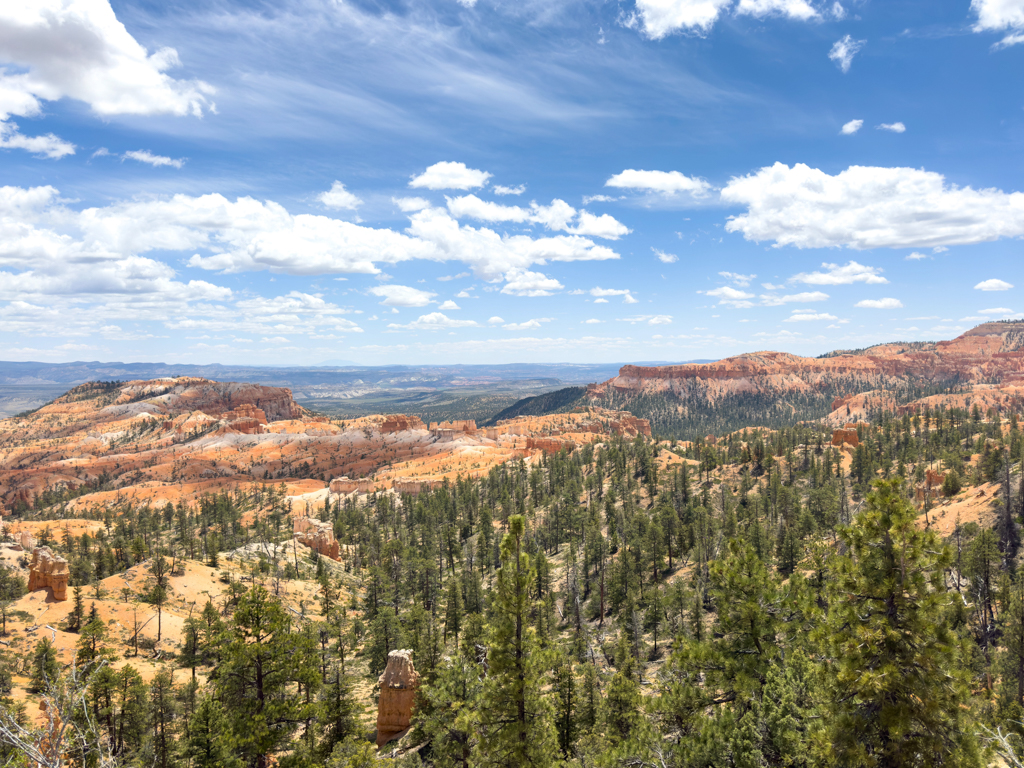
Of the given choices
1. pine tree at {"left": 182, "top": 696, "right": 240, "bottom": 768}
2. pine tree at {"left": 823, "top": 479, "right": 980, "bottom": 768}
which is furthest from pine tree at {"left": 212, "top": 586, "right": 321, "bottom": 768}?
pine tree at {"left": 823, "top": 479, "right": 980, "bottom": 768}

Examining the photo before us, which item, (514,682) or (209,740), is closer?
(514,682)

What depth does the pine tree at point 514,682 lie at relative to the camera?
67.8 feet

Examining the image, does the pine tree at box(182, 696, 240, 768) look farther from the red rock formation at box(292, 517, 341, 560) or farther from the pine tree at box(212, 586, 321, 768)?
the red rock formation at box(292, 517, 341, 560)

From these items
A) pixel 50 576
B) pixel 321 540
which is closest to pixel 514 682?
pixel 50 576

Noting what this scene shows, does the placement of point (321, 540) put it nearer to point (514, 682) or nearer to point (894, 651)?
point (514, 682)

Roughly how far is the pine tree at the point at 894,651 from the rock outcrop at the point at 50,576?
83014mm

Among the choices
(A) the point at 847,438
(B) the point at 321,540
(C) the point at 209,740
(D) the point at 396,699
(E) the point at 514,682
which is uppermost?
(E) the point at 514,682

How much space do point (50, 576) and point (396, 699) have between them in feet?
167

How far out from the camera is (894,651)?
13961 millimetres

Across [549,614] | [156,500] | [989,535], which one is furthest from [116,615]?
[156,500]

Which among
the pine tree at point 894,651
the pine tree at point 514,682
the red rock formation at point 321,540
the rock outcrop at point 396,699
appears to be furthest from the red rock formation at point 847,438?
the pine tree at point 894,651

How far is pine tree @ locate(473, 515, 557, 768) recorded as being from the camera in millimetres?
20672

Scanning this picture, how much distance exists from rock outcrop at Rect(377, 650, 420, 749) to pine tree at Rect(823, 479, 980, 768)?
127 ft

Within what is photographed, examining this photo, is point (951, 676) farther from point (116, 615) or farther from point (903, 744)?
point (116, 615)
